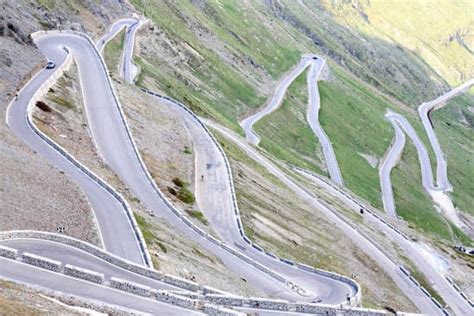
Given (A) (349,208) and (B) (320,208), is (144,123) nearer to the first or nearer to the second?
(B) (320,208)

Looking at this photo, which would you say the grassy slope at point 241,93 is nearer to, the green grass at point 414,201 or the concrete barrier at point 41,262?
the green grass at point 414,201

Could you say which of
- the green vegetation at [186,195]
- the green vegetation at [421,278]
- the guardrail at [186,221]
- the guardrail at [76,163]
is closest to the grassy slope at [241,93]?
the guardrail at [76,163]

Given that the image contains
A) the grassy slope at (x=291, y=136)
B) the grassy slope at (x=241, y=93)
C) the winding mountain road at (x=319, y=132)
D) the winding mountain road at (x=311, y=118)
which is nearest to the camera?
the grassy slope at (x=241, y=93)

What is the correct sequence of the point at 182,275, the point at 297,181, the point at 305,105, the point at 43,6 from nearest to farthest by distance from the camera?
the point at 182,275 → the point at 297,181 → the point at 43,6 → the point at 305,105

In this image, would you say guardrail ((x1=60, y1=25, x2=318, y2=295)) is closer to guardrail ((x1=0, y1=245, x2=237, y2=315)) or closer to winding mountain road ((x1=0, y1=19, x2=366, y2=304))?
winding mountain road ((x1=0, y1=19, x2=366, y2=304))

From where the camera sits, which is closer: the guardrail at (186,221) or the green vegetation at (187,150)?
the guardrail at (186,221)

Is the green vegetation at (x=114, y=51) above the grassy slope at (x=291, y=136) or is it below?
below

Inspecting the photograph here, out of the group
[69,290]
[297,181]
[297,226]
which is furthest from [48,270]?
[297,181]

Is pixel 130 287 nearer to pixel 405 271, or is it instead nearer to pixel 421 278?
pixel 405 271
